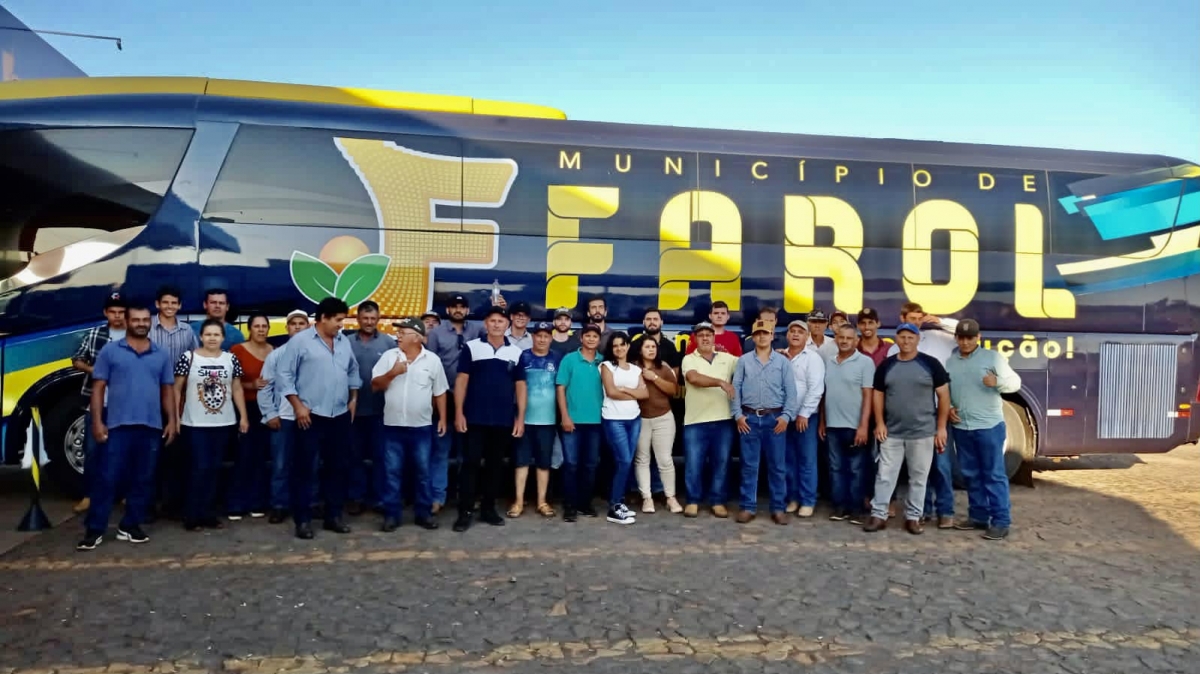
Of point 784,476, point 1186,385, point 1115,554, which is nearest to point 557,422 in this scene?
point 784,476

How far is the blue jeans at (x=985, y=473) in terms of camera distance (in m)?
6.68

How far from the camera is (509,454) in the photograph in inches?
288

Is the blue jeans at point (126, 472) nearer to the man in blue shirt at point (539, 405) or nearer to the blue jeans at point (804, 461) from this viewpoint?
the man in blue shirt at point (539, 405)

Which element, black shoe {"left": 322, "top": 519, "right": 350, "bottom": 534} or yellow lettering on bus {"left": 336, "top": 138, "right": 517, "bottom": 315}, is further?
yellow lettering on bus {"left": 336, "top": 138, "right": 517, "bottom": 315}

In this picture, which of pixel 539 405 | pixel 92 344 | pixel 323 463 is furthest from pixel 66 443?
pixel 539 405

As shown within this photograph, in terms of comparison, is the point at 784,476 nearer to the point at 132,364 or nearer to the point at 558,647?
the point at 558,647

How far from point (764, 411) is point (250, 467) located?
4396mm

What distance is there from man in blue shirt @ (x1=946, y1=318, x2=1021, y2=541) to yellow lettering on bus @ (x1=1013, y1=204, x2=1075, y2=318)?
1.97 meters

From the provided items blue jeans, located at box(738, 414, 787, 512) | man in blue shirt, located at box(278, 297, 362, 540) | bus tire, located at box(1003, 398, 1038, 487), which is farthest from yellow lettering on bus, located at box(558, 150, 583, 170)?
bus tire, located at box(1003, 398, 1038, 487)

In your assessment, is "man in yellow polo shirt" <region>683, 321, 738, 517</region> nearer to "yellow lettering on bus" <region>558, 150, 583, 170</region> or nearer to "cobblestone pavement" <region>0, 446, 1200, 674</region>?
"cobblestone pavement" <region>0, 446, 1200, 674</region>

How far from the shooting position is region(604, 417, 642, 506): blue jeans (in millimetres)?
7059

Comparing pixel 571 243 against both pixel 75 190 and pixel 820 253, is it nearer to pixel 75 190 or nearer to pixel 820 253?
pixel 820 253

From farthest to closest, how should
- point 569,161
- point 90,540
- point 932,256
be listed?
1. point 932,256
2. point 569,161
3. point 90,540

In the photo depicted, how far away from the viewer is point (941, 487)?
7.08 meters
